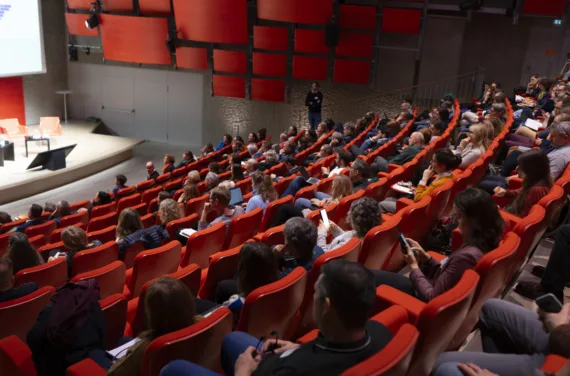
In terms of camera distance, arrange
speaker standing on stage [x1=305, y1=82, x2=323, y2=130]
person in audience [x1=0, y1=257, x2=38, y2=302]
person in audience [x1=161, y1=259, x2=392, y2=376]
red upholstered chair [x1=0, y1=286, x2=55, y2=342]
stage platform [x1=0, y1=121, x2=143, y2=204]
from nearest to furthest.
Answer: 1. person in audience [x1=161, y1=259, x2=392, y2=376]
2. red upholstered chair [x1=0, y1=286, x2=55, y2=342]
3. person in audience [x1=0, y1=257, x2=38, y2=302]
4. stage platform [x1=0, y1=121, x2=143, y2=204]
5. speaker standing on stage [x1=305, y1=82, x2=323, y2=130]

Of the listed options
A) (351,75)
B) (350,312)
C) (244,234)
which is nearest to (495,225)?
(350,312)

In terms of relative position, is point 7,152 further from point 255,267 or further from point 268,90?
point 255,267

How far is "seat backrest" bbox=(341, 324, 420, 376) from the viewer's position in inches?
53.7

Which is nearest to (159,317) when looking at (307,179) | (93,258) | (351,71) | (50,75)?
(93,258)

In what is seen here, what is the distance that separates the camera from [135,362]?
6.35ft

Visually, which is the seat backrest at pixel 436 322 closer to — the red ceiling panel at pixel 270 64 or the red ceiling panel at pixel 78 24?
the red ceiling panel at pixel 270 64

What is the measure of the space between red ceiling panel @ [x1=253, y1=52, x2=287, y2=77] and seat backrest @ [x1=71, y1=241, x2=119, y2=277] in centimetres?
888

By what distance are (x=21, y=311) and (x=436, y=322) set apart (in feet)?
7.02

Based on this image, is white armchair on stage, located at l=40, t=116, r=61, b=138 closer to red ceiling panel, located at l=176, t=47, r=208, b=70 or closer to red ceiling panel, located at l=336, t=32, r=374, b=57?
red ceiling panel, located at l=176, t=47, r=208, b=70

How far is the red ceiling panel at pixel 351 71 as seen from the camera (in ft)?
36.9

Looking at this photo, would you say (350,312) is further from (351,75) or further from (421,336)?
(351,75)

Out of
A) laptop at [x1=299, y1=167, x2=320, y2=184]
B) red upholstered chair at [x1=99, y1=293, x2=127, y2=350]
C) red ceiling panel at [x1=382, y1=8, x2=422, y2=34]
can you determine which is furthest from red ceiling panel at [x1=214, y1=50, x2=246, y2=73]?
red upholstered chair at [x1=99, y1=293, x2=127, y2=350]

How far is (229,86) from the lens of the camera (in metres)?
12.6

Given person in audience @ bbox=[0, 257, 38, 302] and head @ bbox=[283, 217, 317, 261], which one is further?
person in audience @ bbox=[0, 257, 38, 302]
